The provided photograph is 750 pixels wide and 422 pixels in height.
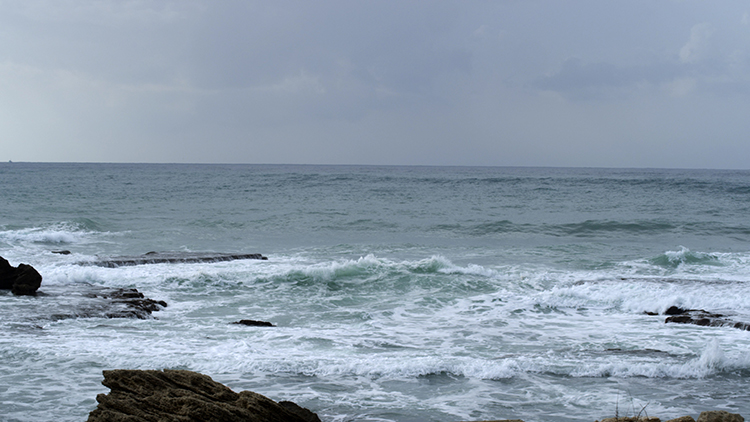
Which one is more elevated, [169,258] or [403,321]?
[169,258]

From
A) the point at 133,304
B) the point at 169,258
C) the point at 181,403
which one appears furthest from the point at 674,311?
the point at 169,258

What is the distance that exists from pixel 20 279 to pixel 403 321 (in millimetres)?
8038

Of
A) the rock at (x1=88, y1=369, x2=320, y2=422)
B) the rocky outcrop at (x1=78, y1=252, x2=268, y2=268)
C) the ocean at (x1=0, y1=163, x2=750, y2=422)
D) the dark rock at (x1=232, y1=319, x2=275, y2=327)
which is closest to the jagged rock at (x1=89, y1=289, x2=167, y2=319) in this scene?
the ocean at (x1=0, y1=163, x2=750, y2=422)

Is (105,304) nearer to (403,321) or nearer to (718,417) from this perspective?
(403,321)

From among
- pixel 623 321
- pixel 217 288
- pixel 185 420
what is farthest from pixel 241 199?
pixel 185 420

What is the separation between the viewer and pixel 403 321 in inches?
413

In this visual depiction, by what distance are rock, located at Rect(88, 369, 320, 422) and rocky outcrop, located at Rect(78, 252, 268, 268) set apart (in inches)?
455

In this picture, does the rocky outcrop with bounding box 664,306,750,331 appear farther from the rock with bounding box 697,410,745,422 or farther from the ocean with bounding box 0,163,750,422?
the rock with bounding box 697,410,745,422

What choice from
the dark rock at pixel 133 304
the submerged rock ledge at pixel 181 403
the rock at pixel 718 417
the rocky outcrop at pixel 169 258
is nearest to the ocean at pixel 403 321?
the dark rock at pixel 133 304

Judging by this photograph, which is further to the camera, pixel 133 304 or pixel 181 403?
pixel 133 304

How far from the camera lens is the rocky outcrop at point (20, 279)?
11000mm

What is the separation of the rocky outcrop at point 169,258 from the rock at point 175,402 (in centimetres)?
1156

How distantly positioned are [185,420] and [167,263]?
1218 cm

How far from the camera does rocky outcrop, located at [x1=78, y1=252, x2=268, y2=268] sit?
15094mm
